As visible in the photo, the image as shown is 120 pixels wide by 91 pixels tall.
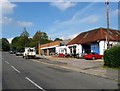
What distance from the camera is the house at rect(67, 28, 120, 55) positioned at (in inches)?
2159

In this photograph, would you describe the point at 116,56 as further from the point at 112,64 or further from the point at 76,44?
the point at 76,44

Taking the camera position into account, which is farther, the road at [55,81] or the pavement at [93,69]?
the pavement at [93,69]

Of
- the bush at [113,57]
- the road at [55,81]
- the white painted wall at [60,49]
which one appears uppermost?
the white painted wall at [60,49]

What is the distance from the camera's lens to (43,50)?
96625 mm

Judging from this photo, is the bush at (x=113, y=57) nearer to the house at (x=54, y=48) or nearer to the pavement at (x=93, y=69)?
the pavement at (x=93, y=69)

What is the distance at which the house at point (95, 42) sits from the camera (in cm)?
5484

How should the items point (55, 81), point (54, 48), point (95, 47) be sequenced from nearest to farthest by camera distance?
point (55, 81), point (95, 47), point (54, 48)

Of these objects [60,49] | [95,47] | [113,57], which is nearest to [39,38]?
[60,49]

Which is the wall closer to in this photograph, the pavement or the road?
the pavement

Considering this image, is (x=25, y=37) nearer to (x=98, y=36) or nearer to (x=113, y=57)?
(x=98, y=36)

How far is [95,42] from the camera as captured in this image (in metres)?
56.8

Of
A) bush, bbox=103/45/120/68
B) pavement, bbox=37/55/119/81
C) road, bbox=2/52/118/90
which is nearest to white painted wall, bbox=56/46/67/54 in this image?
pavement, bbox=37/55/119/81

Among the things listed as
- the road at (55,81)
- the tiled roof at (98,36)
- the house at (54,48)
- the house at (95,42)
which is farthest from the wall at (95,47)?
the road at (55,81)

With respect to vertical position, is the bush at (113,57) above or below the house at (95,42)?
below
